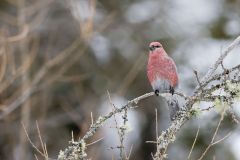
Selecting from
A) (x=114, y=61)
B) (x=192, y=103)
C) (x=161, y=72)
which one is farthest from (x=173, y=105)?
(x=114, y=61)

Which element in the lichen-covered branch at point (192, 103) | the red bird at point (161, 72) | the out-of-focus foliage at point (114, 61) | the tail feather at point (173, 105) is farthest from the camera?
the out-of-focus foliage at point (114, 61)

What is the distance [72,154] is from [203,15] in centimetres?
860

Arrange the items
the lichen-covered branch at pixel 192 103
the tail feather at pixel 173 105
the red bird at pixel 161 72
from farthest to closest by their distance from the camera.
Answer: the red bird at pixel 161 72
the tail feather at pixel 173 105
the lichen-covered branch at pixel 192 103

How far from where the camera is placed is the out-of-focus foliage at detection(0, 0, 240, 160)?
9.94m

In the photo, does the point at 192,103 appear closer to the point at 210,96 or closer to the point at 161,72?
the point at 210,96

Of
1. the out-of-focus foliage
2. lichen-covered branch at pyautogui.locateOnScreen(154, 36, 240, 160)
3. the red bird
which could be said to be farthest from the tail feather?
the out-of-focus foliage

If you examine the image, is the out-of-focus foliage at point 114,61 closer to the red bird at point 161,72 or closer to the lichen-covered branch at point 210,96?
the red bird at point 161,72

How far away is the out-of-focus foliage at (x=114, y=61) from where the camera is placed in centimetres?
994

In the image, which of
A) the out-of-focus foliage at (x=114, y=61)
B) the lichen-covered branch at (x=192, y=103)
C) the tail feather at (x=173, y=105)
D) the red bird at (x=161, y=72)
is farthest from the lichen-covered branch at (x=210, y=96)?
the out-of-focus foliage at (x=114, y=61)

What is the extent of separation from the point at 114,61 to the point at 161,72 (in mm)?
5438

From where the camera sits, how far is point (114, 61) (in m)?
10.9

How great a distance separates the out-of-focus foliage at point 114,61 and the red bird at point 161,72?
3950 millimetres

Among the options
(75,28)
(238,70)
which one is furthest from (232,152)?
(238,70)

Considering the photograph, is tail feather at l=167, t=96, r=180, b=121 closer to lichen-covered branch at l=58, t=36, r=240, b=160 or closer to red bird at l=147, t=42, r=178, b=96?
red bird at l=147, t=42, r=178, b=96
